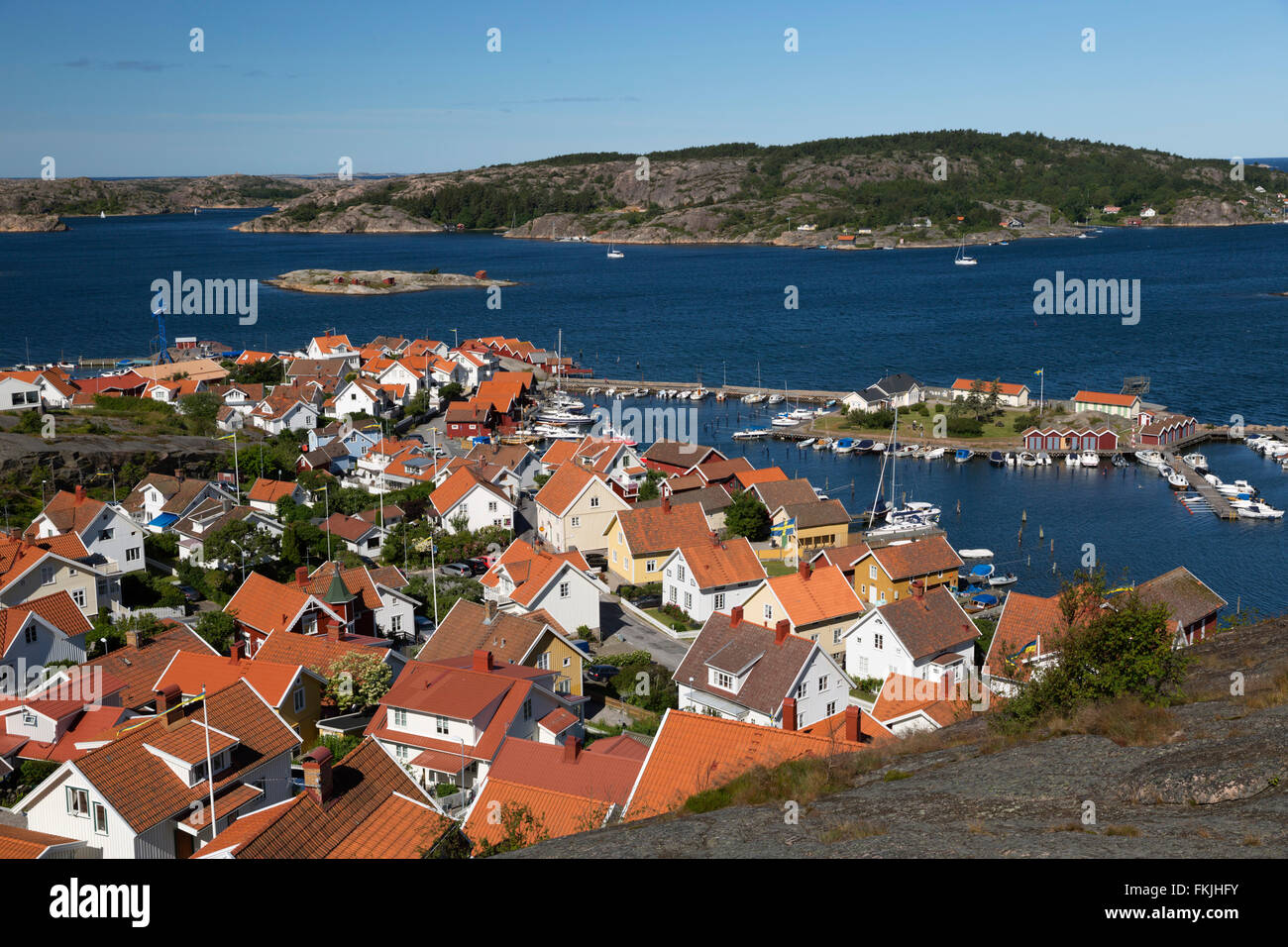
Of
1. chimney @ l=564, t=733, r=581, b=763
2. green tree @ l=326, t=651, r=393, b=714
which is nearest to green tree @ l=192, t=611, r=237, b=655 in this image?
green tree @ l=326, t=651, r=393, b=714

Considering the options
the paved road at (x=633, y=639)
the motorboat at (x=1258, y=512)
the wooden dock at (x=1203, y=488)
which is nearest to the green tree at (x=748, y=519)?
the paved road at (x=633, y=639)

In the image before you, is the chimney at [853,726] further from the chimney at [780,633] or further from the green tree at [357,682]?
the green tree at [357,682]

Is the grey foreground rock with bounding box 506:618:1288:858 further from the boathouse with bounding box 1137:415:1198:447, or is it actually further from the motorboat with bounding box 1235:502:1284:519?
the boathouse with bounding box 1137:415:1198:447
